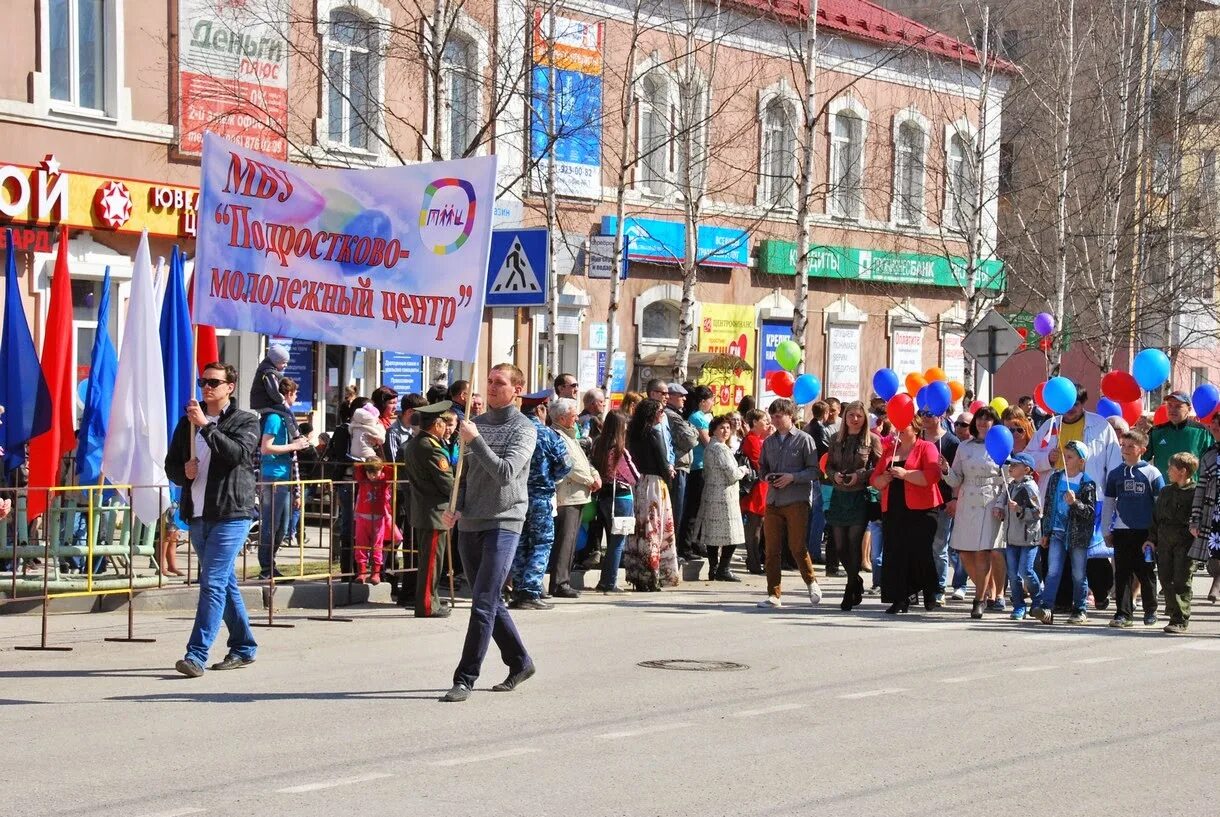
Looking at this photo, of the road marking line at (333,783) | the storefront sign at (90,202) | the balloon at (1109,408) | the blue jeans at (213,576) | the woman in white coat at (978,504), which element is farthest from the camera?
the storefront sign at (90,202)

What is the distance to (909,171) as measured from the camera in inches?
1437

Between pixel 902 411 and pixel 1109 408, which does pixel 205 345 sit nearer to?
pixel 902 411

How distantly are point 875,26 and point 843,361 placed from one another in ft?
21.2

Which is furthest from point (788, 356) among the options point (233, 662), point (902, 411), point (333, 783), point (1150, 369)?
point (333, 783)

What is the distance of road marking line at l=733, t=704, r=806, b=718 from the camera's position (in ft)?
32.8

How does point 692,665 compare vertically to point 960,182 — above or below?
below

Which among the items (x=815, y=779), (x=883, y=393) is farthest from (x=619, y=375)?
(x=815, y=779)

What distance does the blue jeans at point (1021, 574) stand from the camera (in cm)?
1564

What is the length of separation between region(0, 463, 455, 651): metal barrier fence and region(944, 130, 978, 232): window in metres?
21.2

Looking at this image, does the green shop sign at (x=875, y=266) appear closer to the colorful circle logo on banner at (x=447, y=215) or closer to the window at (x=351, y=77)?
the window at (x=351, y=77)

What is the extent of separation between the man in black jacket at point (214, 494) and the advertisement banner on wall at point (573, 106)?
14.3 m

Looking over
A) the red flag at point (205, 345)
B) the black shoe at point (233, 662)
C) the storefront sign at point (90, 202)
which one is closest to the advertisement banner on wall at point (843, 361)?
the storefront sign at point (90, 202)

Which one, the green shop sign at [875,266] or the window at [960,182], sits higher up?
the window at [960,182]

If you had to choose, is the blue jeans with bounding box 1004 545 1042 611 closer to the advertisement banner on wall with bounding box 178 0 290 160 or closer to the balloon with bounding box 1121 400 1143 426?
the balloon with bounding box 1121 400 1143 426
